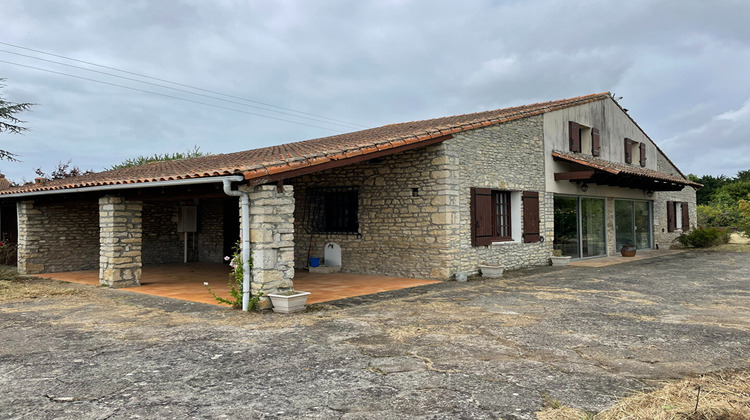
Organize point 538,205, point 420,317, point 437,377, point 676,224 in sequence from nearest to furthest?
point 437,377, point 420,317, point 538,205, point 676,224

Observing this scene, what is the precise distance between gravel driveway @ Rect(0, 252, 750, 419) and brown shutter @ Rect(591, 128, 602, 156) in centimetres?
691

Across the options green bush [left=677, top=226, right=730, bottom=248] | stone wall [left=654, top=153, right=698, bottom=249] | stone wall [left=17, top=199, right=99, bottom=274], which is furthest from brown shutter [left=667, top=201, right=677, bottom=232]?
stone wall [left=17, top=199, right=99, bottom=274]

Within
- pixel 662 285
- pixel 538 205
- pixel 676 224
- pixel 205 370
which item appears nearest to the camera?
pixel 205 370

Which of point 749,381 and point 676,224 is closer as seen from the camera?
point 749,381

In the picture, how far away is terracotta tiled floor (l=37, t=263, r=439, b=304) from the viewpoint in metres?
7.83

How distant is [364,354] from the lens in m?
4.24

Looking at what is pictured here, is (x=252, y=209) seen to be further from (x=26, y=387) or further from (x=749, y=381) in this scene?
(x=749, y=381)

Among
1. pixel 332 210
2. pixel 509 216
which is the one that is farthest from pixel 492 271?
pixel 332 210

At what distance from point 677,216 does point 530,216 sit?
1121cm

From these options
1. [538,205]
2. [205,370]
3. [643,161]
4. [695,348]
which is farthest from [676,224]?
[205,370]

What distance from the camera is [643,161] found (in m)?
16.7

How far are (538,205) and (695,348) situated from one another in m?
7.34

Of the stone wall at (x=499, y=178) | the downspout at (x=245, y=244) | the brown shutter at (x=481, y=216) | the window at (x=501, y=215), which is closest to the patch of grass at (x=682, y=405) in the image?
the downspout at (x=245, y=244)

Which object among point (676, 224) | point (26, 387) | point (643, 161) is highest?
point (643, 161)
